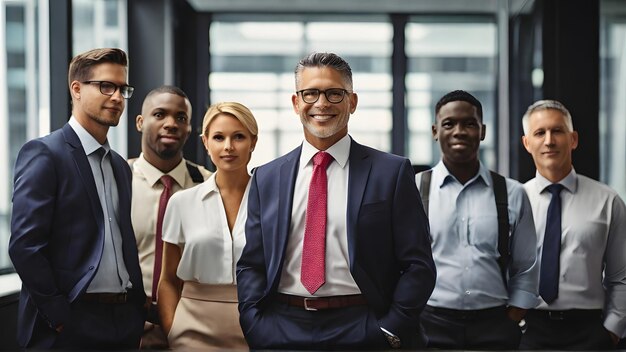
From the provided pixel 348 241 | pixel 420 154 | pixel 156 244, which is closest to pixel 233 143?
pixel 156 244

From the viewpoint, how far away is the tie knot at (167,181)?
3.68 meters

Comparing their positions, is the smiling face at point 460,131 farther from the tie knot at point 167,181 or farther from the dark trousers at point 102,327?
the dark trousers at point 102,327

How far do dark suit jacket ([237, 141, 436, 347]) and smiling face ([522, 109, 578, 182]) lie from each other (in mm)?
1347

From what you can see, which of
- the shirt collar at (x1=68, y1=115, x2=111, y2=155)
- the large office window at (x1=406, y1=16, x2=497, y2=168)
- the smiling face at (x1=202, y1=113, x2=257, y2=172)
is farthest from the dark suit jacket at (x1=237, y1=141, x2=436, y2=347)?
the large office window at (x1=406, y1=16, x2=497, y2=168)

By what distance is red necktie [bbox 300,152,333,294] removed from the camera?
2.47 metres

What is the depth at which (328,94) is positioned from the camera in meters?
2.56

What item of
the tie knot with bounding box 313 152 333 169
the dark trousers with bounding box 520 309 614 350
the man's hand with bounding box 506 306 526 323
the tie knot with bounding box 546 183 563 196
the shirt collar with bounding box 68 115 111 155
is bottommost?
the dark trousers with bounding box 520 309 614 350

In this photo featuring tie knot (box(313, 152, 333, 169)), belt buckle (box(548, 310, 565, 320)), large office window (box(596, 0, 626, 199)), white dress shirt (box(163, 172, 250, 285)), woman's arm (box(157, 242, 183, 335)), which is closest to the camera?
tie knot (box(313, 152, 333, 169))

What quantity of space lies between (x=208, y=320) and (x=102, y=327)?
0.46 m

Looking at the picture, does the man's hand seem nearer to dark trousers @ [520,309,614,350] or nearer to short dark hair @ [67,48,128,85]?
dark trousers @ [520,309,614,350]

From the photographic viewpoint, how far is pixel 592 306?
3.57m

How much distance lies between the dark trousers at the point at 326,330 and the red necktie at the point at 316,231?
0.11 metres

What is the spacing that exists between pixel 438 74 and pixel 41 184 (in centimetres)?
556

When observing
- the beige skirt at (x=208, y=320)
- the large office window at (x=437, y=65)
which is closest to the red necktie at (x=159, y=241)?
the beige skirt at (x=208, y=320)
